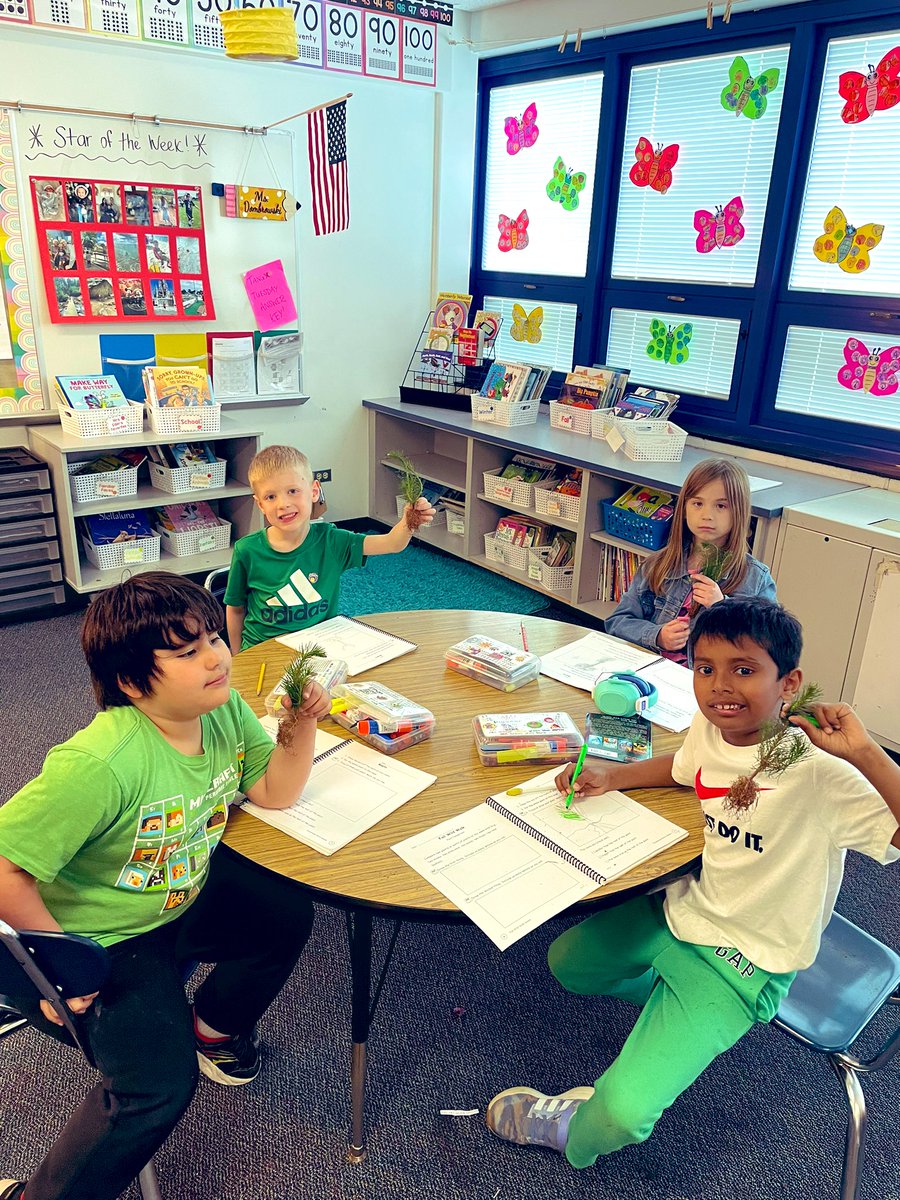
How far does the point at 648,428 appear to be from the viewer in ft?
12.1

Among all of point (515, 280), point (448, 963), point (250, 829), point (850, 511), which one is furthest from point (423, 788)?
point (515, 280)

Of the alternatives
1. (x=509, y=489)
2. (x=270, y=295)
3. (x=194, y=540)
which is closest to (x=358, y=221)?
(x=270, y=295)

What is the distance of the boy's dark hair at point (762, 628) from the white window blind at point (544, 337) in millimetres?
3607

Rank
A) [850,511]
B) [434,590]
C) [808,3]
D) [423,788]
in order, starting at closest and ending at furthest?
[423,788]
[850,511]
[808,3]
[434,590]

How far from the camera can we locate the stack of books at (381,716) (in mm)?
1595

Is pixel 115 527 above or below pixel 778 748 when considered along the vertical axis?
below

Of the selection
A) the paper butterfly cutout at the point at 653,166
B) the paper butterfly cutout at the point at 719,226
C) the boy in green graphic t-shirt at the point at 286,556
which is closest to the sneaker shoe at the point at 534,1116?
the boy in green graphic t-shirt at the point at 286,556

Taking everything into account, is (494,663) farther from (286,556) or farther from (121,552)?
(121,552)

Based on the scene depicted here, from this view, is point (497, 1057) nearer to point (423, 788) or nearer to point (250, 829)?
point (423, 788)

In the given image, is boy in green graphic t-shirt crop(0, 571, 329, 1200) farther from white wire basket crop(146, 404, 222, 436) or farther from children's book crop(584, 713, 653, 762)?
white wire basket crop(146, 404, 222, 436)

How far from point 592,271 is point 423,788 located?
365 cm

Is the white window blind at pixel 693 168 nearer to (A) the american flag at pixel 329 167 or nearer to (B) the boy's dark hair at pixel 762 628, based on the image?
(A) the american flag at pixel 329 167

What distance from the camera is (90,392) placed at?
3682 mm

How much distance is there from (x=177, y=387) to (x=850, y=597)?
288 cm
